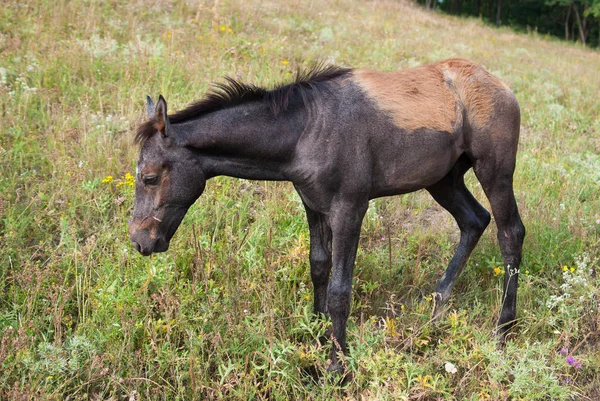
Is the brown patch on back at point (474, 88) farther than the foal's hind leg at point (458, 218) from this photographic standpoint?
No

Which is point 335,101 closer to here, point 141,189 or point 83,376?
point 141,189

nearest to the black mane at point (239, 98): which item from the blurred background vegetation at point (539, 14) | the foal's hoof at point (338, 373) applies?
the foal's hoof at point (338, 373)

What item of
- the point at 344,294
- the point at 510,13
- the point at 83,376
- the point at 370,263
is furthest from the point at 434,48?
the point at 510,13

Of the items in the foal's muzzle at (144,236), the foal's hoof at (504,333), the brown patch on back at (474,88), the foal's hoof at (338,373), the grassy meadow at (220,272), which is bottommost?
the foal's hoof at (338,373)

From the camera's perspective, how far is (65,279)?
4.44m

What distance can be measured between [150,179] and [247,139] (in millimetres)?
715

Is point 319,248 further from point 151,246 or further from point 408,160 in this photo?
point 151,246

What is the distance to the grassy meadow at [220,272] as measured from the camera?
3.82 meters

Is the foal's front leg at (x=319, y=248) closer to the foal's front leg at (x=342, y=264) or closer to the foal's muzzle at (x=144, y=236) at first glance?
the foal's front leg at (x=342, y=264)

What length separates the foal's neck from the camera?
369 centimetres

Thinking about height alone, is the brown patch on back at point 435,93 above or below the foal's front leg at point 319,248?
above

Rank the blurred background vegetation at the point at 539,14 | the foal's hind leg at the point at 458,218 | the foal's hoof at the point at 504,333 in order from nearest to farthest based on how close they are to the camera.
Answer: the foal's hoof at the point at 504,333
the foal's hind leg at the point at 458,218
the blurred background vegetation at the point at 539,14

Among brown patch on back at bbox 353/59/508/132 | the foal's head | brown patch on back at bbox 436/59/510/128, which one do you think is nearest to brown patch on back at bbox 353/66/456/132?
brown patch on back at bbox 353/59/508/132

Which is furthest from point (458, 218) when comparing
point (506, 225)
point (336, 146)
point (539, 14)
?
point (539, 14)
